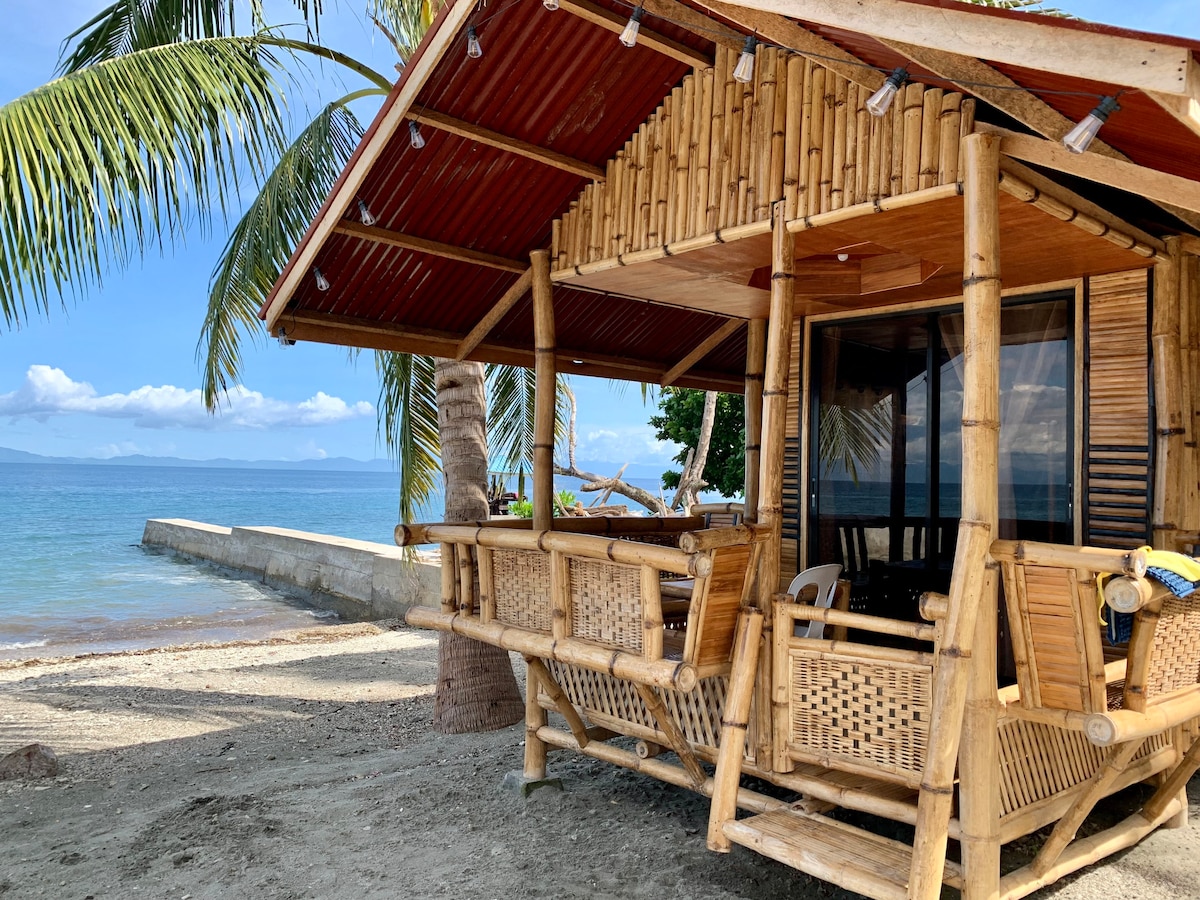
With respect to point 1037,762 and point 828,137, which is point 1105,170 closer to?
point 828,137

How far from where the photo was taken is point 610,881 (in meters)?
4.38

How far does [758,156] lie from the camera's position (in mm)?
4496

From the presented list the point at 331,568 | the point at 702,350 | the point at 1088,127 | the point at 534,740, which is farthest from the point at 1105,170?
the point at 331,568

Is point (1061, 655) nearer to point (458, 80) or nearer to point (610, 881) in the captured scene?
point (610, 881)

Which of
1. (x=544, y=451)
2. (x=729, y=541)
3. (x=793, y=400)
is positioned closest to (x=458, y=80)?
(x=544, y=451)

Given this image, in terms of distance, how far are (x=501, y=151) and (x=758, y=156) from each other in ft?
5.20

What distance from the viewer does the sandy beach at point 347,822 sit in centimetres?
438

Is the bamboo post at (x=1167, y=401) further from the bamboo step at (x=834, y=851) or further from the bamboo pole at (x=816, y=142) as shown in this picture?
the bamboo step at (x=834, y=851)

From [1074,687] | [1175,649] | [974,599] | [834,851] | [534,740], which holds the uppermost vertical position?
[974,599]

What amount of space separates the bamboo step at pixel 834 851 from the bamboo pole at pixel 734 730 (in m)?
0.07

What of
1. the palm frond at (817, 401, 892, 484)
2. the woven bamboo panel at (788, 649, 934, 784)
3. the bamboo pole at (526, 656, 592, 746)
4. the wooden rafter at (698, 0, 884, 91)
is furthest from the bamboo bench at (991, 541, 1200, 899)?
the bamboo pole at (526, 656, 592, 746)

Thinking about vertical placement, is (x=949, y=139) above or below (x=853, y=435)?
above

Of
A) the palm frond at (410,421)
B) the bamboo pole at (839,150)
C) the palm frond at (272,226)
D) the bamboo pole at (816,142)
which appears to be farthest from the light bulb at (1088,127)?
the palm frond at (410,421)

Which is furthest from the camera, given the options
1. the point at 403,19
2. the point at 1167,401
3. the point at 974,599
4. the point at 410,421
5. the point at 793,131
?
the point at 410,421
